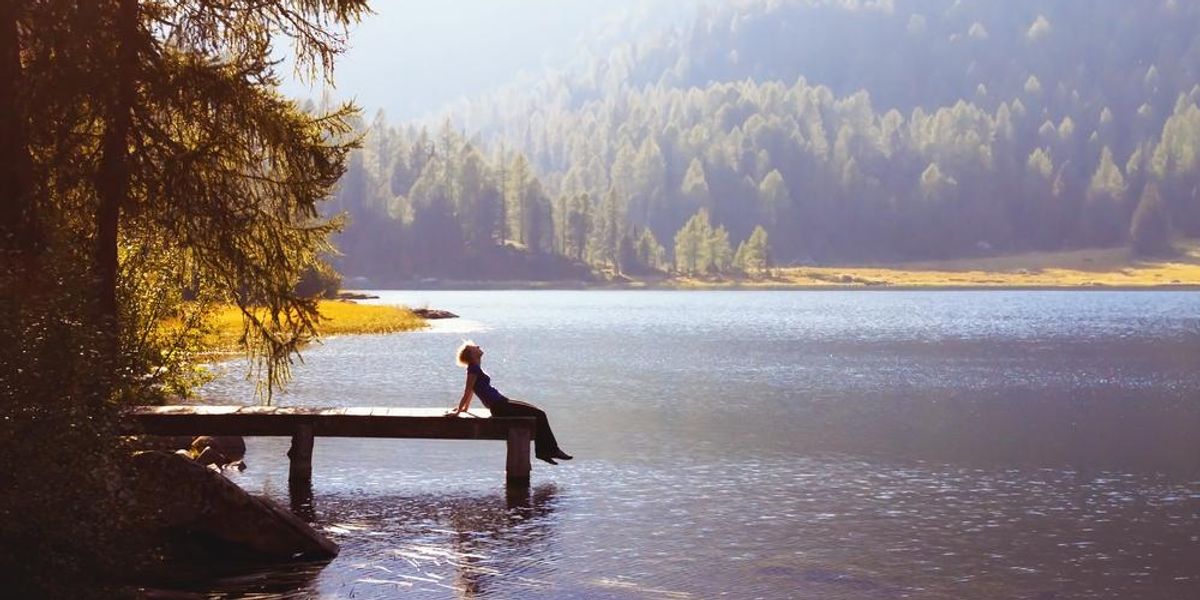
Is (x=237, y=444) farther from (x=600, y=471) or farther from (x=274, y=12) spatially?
(x=274, y=12)

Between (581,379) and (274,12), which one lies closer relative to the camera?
(274,12)

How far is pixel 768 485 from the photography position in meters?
28.3

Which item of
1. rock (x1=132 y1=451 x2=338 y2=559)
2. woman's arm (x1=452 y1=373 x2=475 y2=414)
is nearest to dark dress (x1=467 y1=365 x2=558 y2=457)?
woman's arm (x1=452 y1=373 x2=475 y2=414)

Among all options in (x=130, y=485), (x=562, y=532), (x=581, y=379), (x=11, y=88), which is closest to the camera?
(x=130, y=485)

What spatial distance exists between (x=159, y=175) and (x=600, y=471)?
13.6 meters

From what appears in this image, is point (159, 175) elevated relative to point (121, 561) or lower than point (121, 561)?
elevated

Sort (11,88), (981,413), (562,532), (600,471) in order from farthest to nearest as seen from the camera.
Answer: (981,413)
(600,471)
(562,532)
(11,88)

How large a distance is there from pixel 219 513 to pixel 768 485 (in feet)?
44.8

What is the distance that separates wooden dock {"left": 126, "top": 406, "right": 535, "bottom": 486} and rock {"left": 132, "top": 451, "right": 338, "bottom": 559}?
20.1ft

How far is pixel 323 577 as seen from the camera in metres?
18.5

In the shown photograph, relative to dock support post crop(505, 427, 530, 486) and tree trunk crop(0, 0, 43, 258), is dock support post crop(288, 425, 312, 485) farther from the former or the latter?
tree trunk crop(0, 0, 43, 258)

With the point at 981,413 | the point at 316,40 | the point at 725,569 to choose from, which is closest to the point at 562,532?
the point at 725,569

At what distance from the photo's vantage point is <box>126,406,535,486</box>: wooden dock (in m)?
25.7

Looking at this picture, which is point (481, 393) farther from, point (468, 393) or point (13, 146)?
point (13, 146)
